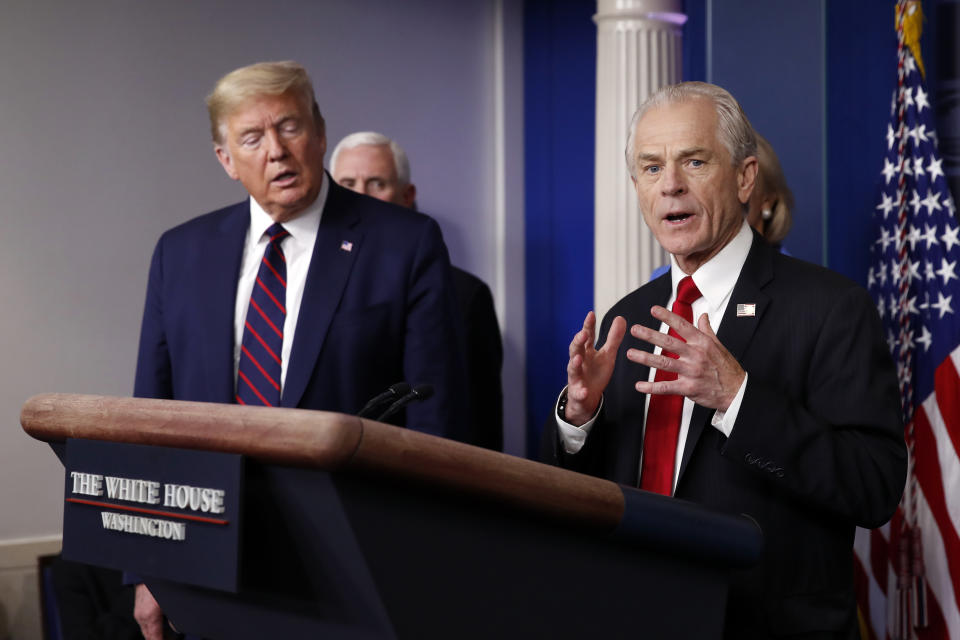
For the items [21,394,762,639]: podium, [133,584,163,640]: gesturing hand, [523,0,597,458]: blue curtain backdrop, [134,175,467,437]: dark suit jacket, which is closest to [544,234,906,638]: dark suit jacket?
[21,394,762,639]: podium

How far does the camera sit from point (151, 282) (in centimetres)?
242

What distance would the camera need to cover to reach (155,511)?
42.1 inches

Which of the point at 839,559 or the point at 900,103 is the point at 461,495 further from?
the point at 900,103

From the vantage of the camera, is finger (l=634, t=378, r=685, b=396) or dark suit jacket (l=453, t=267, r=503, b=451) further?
dark suit jacket (l=453, t=267, r=503, b=451)

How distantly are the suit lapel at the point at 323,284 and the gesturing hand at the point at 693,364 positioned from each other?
889mm

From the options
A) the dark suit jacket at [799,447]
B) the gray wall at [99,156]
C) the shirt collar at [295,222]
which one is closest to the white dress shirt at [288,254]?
the shirt collar at [295,222]

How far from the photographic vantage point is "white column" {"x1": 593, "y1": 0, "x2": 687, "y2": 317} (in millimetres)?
4496

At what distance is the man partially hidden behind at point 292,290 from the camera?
2184 millimetres

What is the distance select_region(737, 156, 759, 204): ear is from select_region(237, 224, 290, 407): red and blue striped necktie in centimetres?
96

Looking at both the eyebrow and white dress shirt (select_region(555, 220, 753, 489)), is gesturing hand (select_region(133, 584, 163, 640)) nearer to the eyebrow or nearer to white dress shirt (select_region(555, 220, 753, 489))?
white dress shirt (select_region(555, 220, 753, 489))

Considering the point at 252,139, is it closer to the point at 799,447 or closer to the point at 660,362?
the point at 660,362

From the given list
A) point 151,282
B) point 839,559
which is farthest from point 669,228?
point 151,282

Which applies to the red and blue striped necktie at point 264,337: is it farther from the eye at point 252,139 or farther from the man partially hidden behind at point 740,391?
the man partially hidden behind at point 740,391

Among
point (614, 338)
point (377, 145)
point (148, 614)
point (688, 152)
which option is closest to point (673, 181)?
point (688, 152)
